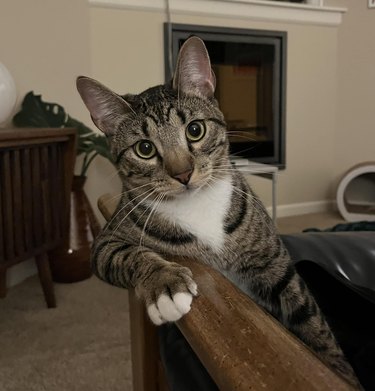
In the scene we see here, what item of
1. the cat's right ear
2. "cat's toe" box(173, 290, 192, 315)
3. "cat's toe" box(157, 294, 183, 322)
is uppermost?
the cat's right ear

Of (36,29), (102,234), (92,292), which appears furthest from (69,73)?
(102,234)

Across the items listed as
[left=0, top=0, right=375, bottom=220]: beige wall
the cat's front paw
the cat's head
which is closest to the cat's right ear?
the cat's head

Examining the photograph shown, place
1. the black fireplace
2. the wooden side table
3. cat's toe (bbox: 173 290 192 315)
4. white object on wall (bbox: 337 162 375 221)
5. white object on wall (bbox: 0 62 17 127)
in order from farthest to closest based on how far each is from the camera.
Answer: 1. white object on wall (bbox: 337 162 375 221)
2. the black fireplace
3. white object on wall (bbox: 0 62 17 127)
4. the wooden side table
5. cat's toe (bbox: 173 290 192 315)

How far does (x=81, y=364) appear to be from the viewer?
1.38 m

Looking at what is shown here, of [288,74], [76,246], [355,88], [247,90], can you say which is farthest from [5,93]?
[355,88]

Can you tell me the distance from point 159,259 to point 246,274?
8.8 inches

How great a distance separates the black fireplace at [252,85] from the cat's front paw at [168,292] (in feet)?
6.95

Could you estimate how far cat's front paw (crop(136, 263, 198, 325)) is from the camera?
50 cm

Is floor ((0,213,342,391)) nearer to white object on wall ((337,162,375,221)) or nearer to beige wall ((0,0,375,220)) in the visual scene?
beige wall ((0,0,375,220))

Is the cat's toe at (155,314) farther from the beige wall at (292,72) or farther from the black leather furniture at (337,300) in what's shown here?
the beige wall at (292,72)

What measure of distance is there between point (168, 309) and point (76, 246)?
1.55 metres

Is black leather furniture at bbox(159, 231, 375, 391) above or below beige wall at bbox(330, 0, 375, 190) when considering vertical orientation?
below

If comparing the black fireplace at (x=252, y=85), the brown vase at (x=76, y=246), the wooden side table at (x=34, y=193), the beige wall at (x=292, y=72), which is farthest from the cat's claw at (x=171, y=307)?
the black fireplace at (x=252, y=85)

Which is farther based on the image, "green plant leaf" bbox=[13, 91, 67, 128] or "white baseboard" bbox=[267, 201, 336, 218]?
"white baseboard" bbox=[267, 201, 336, 218]
